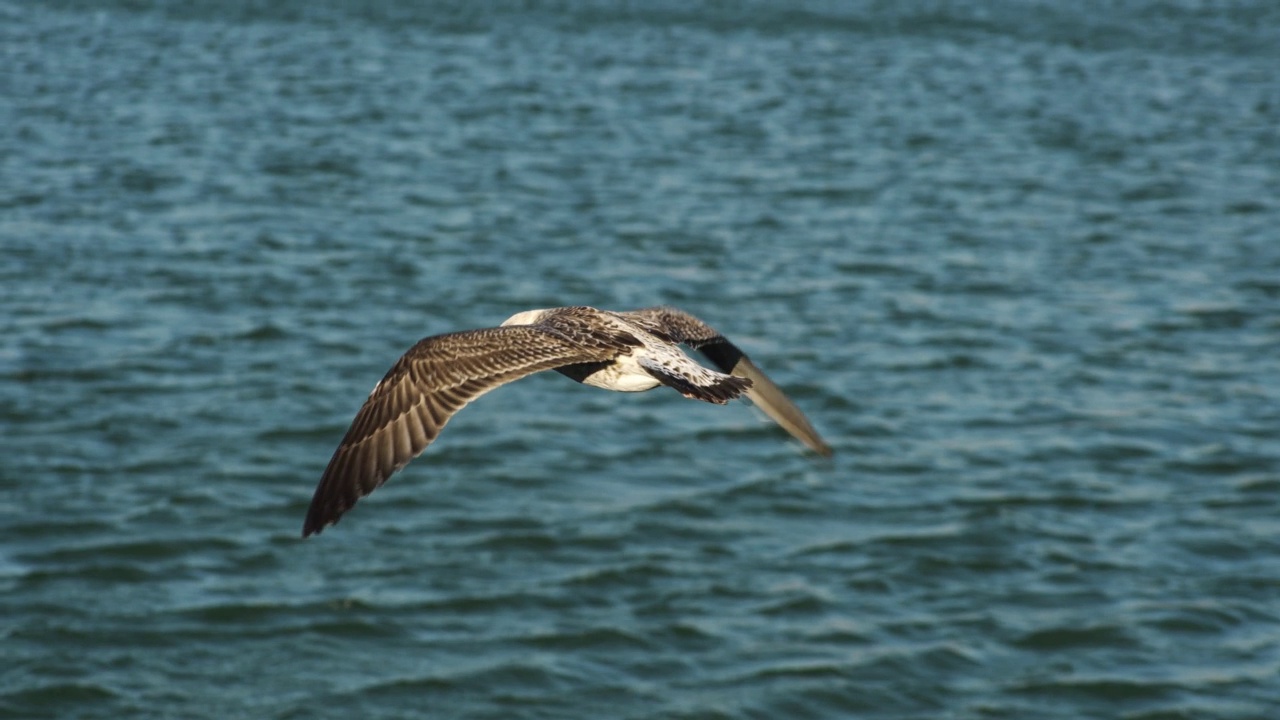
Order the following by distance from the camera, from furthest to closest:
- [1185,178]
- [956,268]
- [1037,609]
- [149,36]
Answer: [149,36] < [1185,178] < [956,268] < [1037,609]

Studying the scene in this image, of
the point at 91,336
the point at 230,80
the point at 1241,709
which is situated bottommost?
the point at 1241,709

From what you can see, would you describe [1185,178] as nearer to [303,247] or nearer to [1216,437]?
[1216,437]

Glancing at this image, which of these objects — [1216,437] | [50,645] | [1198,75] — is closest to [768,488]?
[1216,437]

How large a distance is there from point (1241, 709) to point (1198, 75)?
87.1 ft

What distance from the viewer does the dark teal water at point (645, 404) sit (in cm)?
1466

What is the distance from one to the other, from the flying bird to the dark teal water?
6.35m

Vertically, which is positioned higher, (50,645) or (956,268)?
(956,268)

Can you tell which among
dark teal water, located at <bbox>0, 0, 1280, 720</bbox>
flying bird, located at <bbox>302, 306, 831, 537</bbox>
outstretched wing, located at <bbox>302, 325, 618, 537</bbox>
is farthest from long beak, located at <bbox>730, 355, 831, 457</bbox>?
dark teal water, located at <bbox>0, 0, 1280, 720</bbox>

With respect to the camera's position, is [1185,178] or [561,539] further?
[1185,178]

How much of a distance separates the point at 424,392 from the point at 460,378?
0.20 m

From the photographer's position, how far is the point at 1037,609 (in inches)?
614

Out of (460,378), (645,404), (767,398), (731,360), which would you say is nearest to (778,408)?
(767,398)

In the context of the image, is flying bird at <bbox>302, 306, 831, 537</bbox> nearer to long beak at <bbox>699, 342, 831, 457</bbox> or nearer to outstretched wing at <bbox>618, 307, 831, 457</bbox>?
outstretched wing at <bbox>618, 307, 831, 457</bbox>

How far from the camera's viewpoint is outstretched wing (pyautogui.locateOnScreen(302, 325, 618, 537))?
7.71 m
